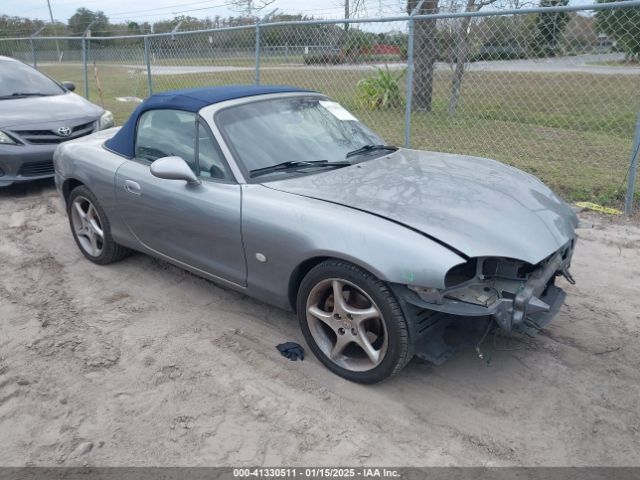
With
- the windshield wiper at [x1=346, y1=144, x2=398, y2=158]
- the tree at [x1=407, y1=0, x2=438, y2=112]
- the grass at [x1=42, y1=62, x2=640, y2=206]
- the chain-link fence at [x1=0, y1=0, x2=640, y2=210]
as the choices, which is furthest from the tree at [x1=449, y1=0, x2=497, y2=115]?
the windshield wiper at [x1=346, y1=144, x2=398, y2=158]

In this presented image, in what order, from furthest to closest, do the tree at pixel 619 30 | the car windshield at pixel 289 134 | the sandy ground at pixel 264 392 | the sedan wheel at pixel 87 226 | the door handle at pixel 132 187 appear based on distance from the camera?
1. the tree at pixel 619 30
2. the sedan wheel at pixel 87 226
3. the door handle at pixel 132 187
4. the car windshield at pixel 289 134
5. the sandy ground at pixel 264 392

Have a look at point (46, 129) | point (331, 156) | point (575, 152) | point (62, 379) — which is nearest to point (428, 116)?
point (575, 152)

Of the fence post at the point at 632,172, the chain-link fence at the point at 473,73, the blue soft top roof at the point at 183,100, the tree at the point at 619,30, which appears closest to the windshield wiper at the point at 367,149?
the blue soft top roof at the point at 183,100

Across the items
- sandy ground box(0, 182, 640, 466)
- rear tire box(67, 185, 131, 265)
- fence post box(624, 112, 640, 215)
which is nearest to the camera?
sandy ground box(0, 182, 640, 466)

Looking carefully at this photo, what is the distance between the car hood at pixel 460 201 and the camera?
2.69 metres

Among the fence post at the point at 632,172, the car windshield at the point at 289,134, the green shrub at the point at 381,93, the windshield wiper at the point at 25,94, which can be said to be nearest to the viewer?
the car windshield at the point at 289,134

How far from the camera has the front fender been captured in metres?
2.57

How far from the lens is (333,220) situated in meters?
2.85

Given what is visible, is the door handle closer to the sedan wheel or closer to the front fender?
the sedan wheel

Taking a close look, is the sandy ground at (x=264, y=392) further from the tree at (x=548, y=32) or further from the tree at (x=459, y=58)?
the tree at (x=459, y=58)

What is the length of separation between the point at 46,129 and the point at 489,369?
6007 mm

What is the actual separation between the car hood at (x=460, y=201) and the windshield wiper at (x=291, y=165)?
10 cm

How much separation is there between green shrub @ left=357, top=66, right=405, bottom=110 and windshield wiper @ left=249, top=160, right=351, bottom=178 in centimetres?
792

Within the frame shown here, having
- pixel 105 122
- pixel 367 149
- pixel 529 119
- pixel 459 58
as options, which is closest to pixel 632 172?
pixel 367 149
